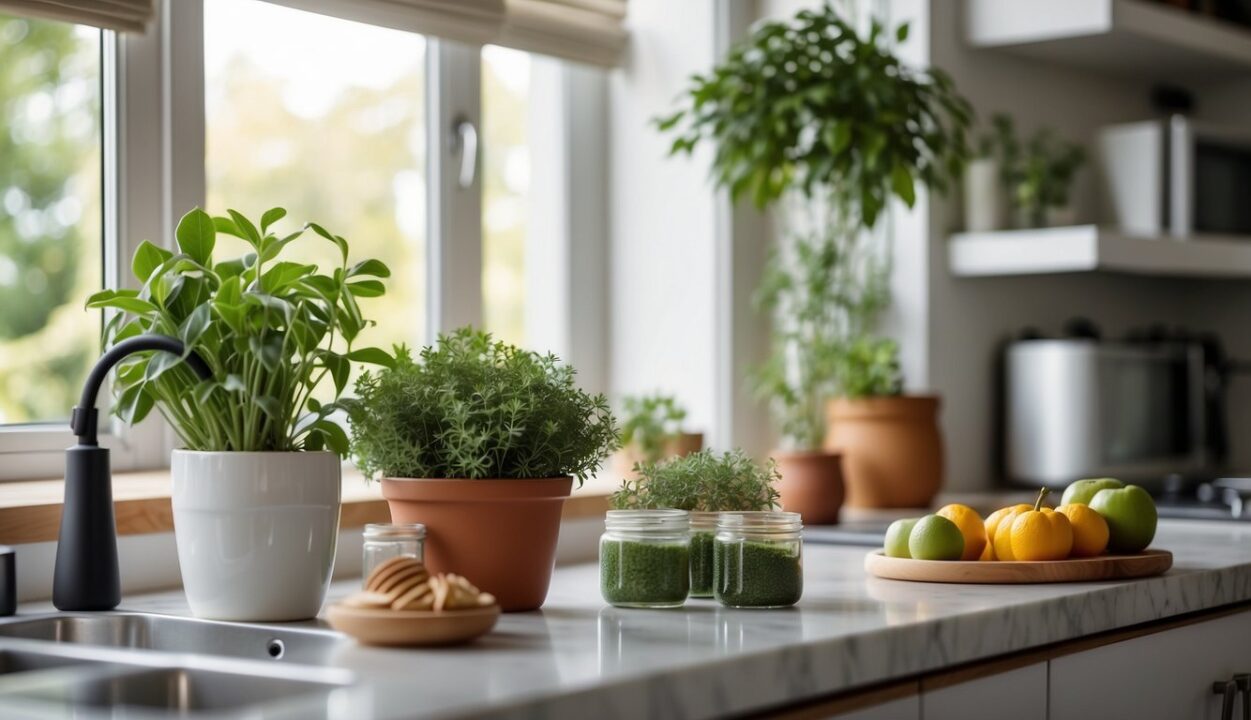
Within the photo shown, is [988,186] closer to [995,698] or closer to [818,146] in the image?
[818,146]

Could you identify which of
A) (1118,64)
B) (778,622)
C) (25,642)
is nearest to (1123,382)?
(1118,64)

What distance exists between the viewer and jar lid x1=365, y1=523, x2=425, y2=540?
4.46 feet

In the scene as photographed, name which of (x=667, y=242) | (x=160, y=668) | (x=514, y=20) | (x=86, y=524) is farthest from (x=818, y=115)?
(x=160, y=668)

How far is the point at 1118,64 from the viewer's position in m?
3.07

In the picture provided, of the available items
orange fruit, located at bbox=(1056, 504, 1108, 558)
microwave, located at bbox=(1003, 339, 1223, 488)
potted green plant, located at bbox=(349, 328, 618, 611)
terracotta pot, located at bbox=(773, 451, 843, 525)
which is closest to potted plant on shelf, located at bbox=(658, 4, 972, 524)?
terracotta pot, located at bbox=(773, 451, 843, 525)

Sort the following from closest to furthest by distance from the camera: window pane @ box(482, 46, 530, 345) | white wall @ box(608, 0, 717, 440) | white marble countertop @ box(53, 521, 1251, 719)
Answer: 1. white marble countertop @ box(53, 521, 1251, 719)
2. window pane @ box(482, 46, 530, 345)
3. white wall @ box(608, 0, 717, 440)

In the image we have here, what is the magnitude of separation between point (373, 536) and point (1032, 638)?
2.09ft

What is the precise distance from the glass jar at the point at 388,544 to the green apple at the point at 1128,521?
81cm

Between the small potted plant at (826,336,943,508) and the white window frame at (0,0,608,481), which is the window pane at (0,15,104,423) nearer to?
the white window frame at (0,0,608,481)

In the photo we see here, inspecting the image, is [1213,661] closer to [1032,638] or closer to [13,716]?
[1032,638]

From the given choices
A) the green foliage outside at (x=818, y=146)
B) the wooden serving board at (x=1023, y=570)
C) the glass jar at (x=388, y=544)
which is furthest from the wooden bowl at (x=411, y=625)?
the green foliage outside at (x=818, y=146)

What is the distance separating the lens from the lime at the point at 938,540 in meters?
1.64

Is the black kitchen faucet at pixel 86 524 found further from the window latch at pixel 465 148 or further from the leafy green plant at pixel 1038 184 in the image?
the leafy green plant at pixel 1038 184

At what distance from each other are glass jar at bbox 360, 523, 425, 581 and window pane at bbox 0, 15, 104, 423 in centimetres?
67
